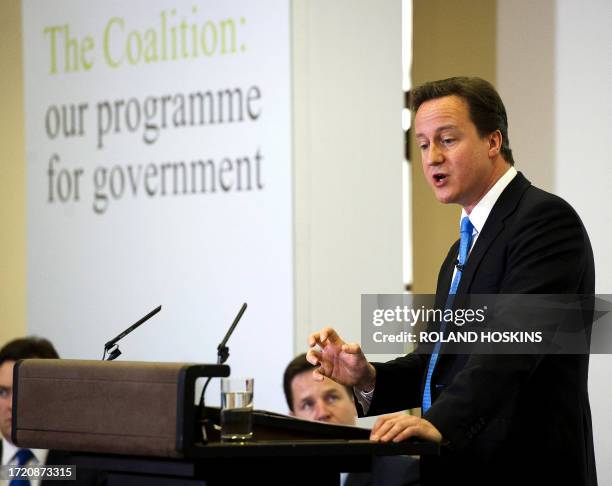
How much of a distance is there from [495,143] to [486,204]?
0.20m

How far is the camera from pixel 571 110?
4.46 metres

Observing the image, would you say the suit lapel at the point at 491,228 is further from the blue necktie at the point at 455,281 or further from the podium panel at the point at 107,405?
the podium panel at the point at 107,405

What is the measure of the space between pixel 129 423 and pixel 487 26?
132 inches

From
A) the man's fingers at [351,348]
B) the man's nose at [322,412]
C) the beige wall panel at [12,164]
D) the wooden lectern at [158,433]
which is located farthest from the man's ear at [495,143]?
the beige wall panel at [12,164]

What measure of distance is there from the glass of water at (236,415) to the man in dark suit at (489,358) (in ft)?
1.24

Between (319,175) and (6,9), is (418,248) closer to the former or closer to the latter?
(319,175)

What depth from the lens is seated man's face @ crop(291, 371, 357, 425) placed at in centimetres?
427

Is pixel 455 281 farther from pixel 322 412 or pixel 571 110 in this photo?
pixel 571 110

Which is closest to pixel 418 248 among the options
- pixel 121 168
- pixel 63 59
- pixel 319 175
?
pixel 319 175

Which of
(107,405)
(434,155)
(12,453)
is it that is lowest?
(12,453)

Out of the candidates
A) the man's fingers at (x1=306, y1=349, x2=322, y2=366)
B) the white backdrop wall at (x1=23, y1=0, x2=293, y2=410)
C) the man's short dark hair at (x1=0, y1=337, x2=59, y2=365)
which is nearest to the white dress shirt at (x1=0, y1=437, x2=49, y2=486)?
the man's short dark hair at (x1=0, y1=337, x2=59, y2=365)

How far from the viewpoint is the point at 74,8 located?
5504 millimetres

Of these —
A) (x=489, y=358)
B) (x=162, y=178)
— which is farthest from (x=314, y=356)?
(x=162, y=178)

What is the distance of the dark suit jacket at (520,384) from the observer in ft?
7.71
